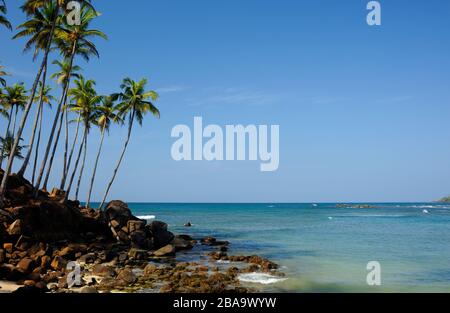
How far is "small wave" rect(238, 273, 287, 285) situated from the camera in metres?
18.5

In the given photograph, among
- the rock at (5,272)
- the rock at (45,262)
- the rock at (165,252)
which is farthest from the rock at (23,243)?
the rock at (165,252)

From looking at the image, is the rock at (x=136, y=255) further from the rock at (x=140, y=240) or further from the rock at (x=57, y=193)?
the rock at (x=57, y=193)

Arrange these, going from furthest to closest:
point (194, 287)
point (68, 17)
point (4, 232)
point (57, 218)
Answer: point (68, 17) < point (57, 218) < point (4, 232) < point (194, 287)

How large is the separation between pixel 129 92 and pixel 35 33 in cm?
1184

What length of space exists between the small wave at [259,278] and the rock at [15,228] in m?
14.5

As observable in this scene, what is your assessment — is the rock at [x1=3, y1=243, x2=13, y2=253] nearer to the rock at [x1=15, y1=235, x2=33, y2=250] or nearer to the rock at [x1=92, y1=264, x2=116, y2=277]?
the rock at [x1=15, y1=235, x2=33, y2=250]

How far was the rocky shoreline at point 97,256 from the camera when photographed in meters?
16.1

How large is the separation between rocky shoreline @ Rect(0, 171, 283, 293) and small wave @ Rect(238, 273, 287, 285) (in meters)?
0.58

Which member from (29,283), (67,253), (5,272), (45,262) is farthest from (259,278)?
(5,272)

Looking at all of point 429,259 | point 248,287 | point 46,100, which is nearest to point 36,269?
point 248,287

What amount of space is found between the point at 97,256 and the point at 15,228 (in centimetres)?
544

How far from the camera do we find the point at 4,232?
21531 millimetres
